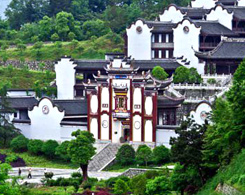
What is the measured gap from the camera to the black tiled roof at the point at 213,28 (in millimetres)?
101062

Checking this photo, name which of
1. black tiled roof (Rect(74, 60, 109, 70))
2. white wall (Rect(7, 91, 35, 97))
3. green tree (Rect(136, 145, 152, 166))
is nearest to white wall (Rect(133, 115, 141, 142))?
green tree (Rect(136, 145, 152, 166))

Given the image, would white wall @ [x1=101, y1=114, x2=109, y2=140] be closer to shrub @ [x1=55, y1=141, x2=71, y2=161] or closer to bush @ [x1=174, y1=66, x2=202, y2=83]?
shrub @ [x1=55, y1=141, x2=71, y2=161]

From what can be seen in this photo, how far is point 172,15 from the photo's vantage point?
350 ft

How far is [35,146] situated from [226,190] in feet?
105

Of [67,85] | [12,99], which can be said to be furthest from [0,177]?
[67,85]

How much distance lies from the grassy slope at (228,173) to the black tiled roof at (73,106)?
92.7 ft

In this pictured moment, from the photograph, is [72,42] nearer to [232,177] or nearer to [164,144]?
[164,144]

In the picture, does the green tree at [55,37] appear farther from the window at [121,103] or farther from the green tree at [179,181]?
the green tree at [179,181]

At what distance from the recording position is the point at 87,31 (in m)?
117

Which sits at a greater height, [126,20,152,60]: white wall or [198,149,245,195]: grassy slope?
[126,20,152,60]: white wall

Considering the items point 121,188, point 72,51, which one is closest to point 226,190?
point 121,188

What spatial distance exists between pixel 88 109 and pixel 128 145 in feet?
19.2

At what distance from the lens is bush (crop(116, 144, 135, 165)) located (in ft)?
258

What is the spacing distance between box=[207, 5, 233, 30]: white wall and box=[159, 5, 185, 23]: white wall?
3441 mm
